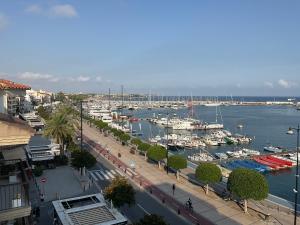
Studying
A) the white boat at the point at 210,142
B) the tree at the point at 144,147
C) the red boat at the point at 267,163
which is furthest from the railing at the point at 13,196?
the white boat at the point at 210,142

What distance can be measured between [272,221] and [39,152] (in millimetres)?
31837

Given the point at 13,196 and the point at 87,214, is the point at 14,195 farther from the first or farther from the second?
the point at 87,214

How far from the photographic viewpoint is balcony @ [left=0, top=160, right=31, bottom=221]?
791cm

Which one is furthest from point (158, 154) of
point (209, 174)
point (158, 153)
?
point (209, 174)

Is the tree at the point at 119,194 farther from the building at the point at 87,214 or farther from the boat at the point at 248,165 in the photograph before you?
the boat at the point at 248,165

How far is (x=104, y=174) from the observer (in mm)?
44000

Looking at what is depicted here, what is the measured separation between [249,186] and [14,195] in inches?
1031

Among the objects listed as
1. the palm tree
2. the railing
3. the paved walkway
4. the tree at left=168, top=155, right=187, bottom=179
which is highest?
the railing

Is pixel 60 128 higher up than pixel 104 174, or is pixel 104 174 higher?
pixel 60 128

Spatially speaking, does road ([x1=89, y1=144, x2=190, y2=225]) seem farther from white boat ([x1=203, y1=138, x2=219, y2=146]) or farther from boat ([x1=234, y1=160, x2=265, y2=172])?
white boat ([x1=203, y1=138, x2=219, y2=146])

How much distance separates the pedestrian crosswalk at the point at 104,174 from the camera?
41975 mm

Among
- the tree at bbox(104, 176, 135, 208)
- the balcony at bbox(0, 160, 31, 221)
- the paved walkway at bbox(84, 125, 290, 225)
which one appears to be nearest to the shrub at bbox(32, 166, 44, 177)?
the paved walkway at bbox(84, 125, 290, 225)

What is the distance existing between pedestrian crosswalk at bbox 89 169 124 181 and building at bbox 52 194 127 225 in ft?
61.4

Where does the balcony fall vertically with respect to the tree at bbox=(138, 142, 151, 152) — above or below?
above
